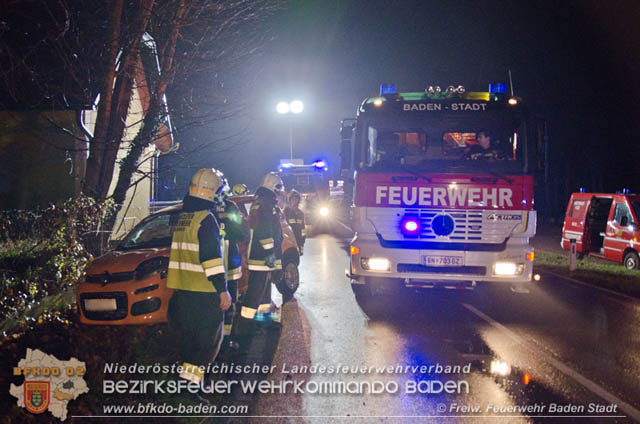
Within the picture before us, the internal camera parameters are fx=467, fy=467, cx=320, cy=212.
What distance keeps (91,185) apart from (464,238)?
649 cm

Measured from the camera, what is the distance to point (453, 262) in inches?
269

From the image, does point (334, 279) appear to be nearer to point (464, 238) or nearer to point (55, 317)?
point (464, 238)

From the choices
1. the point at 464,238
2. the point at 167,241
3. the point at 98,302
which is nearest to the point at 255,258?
the point at 167,241

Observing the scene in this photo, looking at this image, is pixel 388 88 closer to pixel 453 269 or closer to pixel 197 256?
pixel 453 269

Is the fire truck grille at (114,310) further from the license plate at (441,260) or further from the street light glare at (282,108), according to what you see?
the street light glare at (282,108)

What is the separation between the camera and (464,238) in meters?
6.93

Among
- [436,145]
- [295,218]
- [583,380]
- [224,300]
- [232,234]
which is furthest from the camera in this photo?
[295,218]

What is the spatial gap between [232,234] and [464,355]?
9.94ft

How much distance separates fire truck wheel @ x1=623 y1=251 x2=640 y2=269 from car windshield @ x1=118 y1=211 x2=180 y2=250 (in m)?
11.0

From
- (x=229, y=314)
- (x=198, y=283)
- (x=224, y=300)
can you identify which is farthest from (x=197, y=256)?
(x=229, y=314)

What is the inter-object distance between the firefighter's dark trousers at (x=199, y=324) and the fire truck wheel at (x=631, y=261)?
11292mm

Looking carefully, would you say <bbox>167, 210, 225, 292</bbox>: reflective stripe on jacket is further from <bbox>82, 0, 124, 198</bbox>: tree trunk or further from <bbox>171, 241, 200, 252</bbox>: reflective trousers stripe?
<bbox>82, 0, 124, 198</bbox>: tree trunk

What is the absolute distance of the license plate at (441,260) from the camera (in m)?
6.83

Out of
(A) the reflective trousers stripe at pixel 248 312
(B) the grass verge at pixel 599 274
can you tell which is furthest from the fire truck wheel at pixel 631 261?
(A) the reflective trousers stripe at pixel 248 312
